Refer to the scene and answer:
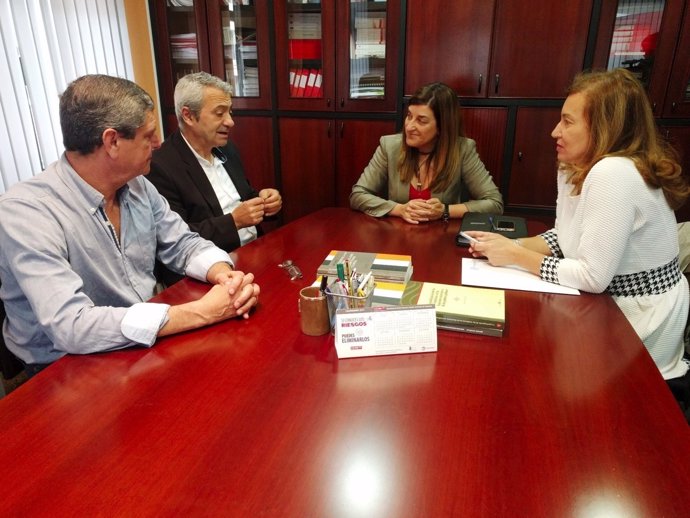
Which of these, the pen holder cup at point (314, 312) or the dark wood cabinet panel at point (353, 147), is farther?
the dark wood cabinet panel at point (353, 147)

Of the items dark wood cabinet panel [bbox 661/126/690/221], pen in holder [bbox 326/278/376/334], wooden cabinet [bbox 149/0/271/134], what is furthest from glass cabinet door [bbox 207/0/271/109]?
pen in holder [bbox 326/278/376/334]

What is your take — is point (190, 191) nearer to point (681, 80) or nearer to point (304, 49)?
point (304, 49)

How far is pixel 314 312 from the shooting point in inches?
42.1

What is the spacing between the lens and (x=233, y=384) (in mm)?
913

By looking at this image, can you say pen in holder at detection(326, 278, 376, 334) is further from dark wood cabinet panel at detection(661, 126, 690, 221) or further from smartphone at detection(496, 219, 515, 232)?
dark wood cabinet panel at detection(661, 126, 690, 221)

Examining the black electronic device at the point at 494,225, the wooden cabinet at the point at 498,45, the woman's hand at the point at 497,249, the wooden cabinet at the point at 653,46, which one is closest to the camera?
the woman's hand at the point at 497,249

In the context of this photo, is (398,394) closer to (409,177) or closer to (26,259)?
(26,259)

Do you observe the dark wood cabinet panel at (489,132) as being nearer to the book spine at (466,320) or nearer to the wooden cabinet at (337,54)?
the wooden cabinet at (337,54)

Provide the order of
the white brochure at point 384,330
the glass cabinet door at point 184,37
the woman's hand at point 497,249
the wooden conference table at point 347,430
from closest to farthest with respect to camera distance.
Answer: the wooden conference table at point 347,430
the white brochure at point 384,330
the woman's hand at point 497,249
the glass cabinet door at point 184,37

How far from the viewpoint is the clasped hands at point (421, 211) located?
6.63 ft

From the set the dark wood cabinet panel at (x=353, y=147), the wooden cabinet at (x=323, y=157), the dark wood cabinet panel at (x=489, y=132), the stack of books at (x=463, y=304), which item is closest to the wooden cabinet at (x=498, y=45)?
the dark wood cabinet panel at (x=489, y=132)

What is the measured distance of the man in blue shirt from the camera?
3.44ft

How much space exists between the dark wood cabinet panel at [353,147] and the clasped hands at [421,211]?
115cm

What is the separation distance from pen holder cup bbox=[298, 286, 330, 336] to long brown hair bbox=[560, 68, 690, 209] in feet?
3.03
